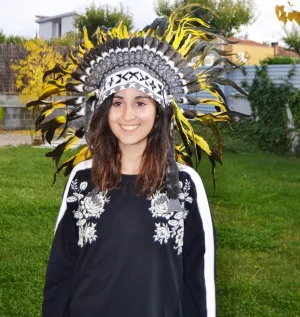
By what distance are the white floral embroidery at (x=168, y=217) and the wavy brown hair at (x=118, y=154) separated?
46mm

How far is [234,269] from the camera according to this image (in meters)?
→ 5.35

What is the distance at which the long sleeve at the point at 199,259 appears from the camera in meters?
2.39

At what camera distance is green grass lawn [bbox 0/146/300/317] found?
4.68 metres

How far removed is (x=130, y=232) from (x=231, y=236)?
159 inches

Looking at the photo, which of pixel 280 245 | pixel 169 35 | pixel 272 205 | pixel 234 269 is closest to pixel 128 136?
pixel 169 35

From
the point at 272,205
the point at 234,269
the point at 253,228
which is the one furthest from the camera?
the point at 272,205

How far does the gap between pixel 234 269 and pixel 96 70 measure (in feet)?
10.5

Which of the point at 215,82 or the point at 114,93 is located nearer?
the point at 114,93

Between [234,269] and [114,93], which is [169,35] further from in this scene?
[234,269]

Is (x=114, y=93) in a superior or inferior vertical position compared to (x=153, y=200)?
superior

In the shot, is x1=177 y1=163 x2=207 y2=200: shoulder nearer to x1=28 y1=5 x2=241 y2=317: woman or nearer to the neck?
x1=28 y1=5 x2=241 y2=317: woman

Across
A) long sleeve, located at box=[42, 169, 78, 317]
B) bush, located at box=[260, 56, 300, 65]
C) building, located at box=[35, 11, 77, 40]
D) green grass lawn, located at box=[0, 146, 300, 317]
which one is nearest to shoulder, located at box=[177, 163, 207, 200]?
long sleeve, located at box=[42, 169, 78, 317]

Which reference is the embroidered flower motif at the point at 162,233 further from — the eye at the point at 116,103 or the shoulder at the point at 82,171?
the eye at the point at 116,103

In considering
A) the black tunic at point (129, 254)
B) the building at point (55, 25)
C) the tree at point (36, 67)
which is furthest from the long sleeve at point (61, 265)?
the building at point (55, 25)
